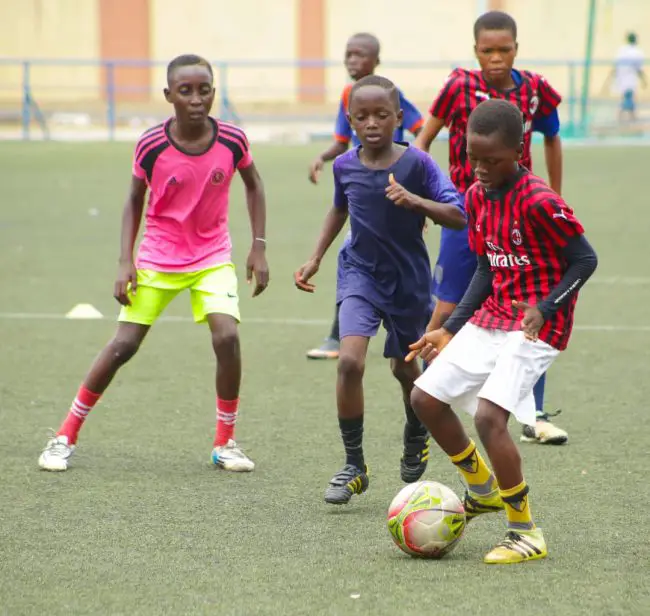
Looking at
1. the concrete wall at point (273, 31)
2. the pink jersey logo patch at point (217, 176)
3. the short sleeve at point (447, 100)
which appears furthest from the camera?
the concrete wall at point (273, 31)

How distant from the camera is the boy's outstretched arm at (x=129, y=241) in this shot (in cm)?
611

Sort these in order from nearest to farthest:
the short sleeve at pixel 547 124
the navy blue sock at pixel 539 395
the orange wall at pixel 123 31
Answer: the short sleeve at pixel 547 124
the navy blue sock at pixel 539 395
the orange wall at pixel 123 31

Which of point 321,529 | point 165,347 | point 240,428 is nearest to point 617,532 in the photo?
point 321,529

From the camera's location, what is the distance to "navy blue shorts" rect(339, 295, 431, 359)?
5.58 meters

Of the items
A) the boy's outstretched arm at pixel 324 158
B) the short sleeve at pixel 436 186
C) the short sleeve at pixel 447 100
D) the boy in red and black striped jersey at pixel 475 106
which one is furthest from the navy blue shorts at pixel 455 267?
the boy's outstretched arm at pixel 324 158

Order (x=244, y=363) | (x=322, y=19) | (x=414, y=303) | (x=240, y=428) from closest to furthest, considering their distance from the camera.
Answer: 1. (x=414, y=303)
2. (x=240, y=428)
3. (x=244, y=363)
4. (x=322, y=19)

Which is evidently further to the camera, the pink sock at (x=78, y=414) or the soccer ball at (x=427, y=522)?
the pink sock at (x=78, y=414)

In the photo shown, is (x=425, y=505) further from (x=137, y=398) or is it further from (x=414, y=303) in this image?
(x=137, y=398)

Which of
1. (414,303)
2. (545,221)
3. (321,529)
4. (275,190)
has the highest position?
(545,221)

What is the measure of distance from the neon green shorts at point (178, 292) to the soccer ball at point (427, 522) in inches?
64.0

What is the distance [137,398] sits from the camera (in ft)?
24.7

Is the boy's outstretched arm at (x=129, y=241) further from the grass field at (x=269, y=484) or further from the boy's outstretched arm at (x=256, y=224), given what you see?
the grass field at (x=269, y=484)

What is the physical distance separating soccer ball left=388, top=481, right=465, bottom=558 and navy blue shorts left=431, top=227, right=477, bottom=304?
1.64 meters

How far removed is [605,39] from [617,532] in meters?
35.9
